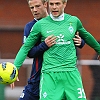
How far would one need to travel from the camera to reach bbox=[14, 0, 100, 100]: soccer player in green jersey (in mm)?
6309

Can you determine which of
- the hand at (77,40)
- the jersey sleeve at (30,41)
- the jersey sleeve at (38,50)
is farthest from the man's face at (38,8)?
the hand at (77,40)

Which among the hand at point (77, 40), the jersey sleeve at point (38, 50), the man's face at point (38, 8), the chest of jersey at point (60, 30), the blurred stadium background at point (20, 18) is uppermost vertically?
the man's face at point (38, 8)

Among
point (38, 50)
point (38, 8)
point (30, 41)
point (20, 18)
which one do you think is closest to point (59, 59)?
point (38, 50)

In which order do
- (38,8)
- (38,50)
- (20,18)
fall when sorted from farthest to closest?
(20,18)
(38,8)
(38,50)

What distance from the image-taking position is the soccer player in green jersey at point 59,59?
20.7 feet

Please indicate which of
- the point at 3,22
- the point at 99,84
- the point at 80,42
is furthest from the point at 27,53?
the point at 3,22

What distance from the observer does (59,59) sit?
249 inches

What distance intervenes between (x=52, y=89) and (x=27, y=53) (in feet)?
1.82

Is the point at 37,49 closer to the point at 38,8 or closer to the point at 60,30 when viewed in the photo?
the point at 60,30

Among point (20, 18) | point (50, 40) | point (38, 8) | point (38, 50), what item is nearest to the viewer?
point (50, 40)

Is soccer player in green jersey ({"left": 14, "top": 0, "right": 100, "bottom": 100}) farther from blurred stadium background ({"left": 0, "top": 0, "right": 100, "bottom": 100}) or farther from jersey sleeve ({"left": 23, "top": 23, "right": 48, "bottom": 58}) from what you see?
blurred stadium background ({"left": 0, "top": 0, "right": 100, "bottom": 100})

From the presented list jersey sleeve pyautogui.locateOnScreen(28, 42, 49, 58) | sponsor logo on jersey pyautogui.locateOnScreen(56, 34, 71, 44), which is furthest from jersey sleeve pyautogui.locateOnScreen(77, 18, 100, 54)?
jersey sleeve pyautogui.locateOnScreen(28, 42, 49, 58)

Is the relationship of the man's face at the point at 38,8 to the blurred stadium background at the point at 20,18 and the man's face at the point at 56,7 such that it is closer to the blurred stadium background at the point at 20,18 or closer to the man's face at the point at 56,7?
the man's face at the point at 56,7

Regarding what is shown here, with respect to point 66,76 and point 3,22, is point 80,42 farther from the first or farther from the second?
point 3,22
